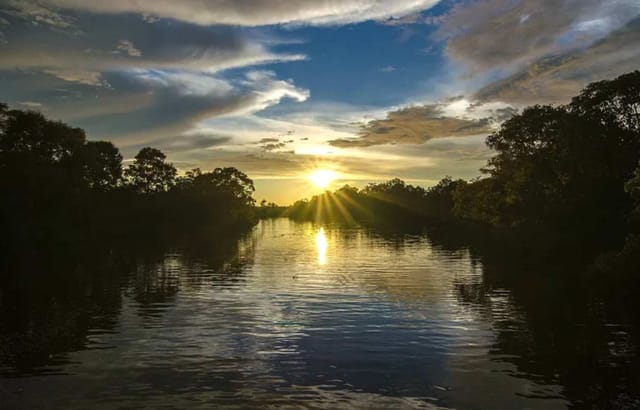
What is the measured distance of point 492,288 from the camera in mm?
46906

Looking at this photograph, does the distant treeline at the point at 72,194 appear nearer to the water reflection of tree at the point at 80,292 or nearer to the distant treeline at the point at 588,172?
the water reflection of tree at the point at 80,292

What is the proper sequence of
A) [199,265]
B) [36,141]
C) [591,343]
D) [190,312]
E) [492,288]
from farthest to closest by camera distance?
[36,141] < [199,265] < [492,288] < [190,312] < [591,343]

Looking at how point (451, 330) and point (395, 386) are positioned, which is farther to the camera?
point (451, 330)

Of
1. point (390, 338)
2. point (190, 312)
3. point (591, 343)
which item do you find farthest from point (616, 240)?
point (190, 312)

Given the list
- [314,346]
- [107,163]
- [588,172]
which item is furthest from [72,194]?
[588,172]

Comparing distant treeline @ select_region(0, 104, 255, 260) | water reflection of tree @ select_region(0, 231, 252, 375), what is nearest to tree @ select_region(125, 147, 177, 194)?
distant treeline @ select_region(0, 104, 255, 260)

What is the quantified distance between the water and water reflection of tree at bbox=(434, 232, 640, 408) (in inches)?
4.9

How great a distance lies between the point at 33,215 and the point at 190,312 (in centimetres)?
4980

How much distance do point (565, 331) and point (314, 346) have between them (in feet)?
Answer: 46.6

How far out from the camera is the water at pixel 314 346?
19922mm

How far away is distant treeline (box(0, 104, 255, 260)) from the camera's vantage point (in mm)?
72250

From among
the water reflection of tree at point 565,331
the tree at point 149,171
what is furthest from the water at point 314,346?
the tree at point 149,171

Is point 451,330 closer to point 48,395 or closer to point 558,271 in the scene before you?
point 48,395

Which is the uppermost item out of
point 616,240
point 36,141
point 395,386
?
point 36,141
